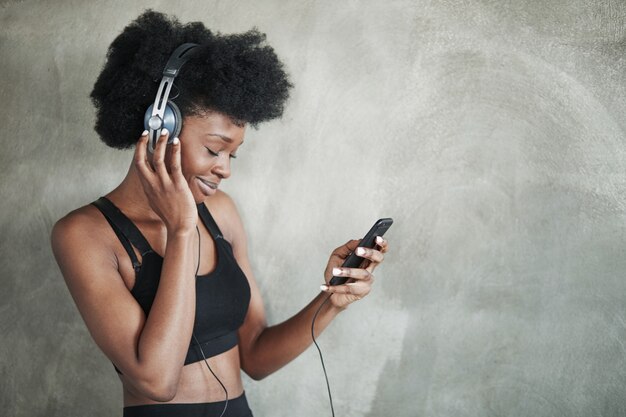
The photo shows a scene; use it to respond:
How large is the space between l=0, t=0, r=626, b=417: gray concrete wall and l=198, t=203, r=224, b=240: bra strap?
386 mm

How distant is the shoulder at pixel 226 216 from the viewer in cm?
192

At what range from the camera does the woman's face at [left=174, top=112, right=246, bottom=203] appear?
1550 mm

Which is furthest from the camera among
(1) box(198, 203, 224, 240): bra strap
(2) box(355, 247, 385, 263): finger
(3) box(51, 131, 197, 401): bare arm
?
(1) box(198, 203, 224, 240): bra strap

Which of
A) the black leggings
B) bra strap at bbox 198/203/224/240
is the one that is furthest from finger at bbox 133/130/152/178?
the black leggings

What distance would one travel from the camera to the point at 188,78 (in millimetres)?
1557

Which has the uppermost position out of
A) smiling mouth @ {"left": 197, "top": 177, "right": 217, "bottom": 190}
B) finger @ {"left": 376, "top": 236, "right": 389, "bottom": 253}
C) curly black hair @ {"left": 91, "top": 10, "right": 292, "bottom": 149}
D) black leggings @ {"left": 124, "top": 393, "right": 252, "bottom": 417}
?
curly black hair @ {"left": 91, "top": 10, "right": 292, "bottom": 149}

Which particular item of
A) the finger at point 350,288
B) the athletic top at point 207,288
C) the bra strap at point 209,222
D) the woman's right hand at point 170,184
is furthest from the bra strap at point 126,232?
the finger at point 350,288

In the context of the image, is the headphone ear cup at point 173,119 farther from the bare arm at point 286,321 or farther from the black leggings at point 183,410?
the black leggings at point 183,410

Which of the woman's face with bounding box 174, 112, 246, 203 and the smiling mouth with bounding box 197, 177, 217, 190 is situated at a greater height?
the woman's face with bounding box 174, 112, 246, 203

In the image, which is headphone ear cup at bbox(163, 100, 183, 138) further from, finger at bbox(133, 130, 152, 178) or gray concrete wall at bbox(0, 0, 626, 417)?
gray concrete wall at bbox(0, 0, 626, 417)

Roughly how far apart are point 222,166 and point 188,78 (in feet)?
0.82

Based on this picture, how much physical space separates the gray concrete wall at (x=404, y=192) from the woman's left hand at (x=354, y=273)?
18.8 inches

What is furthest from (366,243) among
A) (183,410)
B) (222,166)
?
(183,410)

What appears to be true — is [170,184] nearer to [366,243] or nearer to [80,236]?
[80,236]
